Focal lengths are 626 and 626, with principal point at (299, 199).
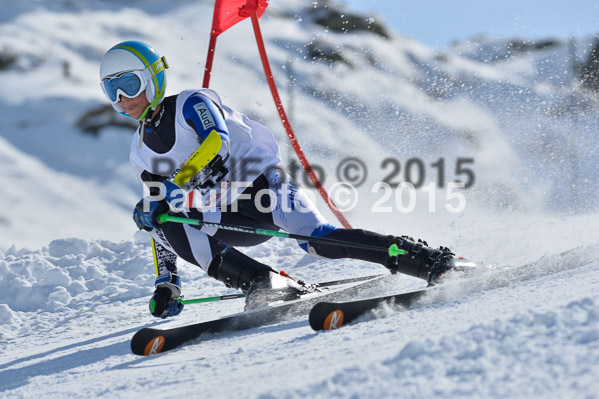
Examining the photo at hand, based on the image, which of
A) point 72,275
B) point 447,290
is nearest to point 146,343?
point 447,290

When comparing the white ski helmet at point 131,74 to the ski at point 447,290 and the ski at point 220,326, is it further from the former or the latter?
the ski at point 447,290

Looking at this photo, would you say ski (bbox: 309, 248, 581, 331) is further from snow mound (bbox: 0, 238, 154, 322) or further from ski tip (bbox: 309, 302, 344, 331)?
snow mound (bbox: 0, 238, 154, 322)

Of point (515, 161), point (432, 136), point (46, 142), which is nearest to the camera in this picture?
point (515, 161)

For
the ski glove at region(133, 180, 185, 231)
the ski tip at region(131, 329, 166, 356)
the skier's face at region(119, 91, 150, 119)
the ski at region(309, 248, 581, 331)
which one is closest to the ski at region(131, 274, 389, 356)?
the ski tip at region(131, 329, 166, 356)

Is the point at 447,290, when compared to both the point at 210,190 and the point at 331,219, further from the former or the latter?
the point at 331,219

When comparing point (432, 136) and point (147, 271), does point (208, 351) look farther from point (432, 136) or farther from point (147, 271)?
point (432, 136)

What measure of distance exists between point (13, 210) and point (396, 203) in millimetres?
10902

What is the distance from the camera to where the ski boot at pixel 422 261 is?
286 centimetres

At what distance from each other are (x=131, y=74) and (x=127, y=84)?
0.06 m

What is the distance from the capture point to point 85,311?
13.8 ft

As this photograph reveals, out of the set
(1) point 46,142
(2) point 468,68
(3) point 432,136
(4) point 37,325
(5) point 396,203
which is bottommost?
(4) point 37,325

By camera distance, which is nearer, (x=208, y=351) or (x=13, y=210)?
(x=208, y=351)

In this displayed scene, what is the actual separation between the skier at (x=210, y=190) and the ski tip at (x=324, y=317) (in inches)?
30.4

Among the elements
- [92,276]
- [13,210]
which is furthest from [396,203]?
[13,210]
